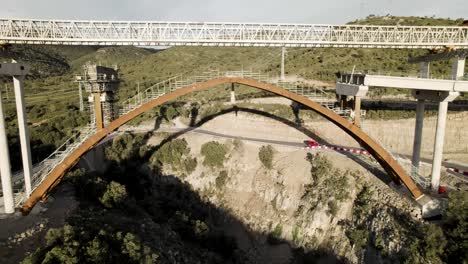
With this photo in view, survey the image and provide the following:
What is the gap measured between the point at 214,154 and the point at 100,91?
15.0m

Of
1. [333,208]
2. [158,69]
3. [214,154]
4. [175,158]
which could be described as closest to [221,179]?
[214,154]

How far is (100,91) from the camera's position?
77.7 feet

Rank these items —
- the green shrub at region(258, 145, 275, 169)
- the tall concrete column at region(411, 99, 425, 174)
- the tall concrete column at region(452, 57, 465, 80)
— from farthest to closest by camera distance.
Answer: the green shrub at region(258, 145, 275, 169), the tall concrete column at region(411, 99, 425, 174), the tall concrete column at region(452, 57, 465, 80)

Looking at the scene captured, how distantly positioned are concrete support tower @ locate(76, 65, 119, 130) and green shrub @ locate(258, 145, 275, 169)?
15520 millimetres

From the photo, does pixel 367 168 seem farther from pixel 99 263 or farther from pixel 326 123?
pixel 99 263

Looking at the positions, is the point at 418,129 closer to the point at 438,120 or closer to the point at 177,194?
the point at 438,120

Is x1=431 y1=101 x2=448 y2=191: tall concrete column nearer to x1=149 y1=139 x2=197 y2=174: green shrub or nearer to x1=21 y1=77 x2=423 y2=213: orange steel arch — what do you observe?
x1=21 y1=77 x2=423 y2=213: orange steel arch

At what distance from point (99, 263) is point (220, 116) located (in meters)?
31.8

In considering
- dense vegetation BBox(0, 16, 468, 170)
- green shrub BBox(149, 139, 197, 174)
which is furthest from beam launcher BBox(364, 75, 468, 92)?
dense vegetation BBox(0, 16, 468, 170)

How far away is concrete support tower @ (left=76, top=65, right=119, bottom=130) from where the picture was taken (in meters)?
23.2

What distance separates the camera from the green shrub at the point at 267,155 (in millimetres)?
33359

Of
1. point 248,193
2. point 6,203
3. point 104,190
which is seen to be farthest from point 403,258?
point 6,203

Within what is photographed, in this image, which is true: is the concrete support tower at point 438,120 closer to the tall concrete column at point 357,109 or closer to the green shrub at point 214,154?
the tall concrete column at point 357,109

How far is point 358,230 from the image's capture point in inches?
928
